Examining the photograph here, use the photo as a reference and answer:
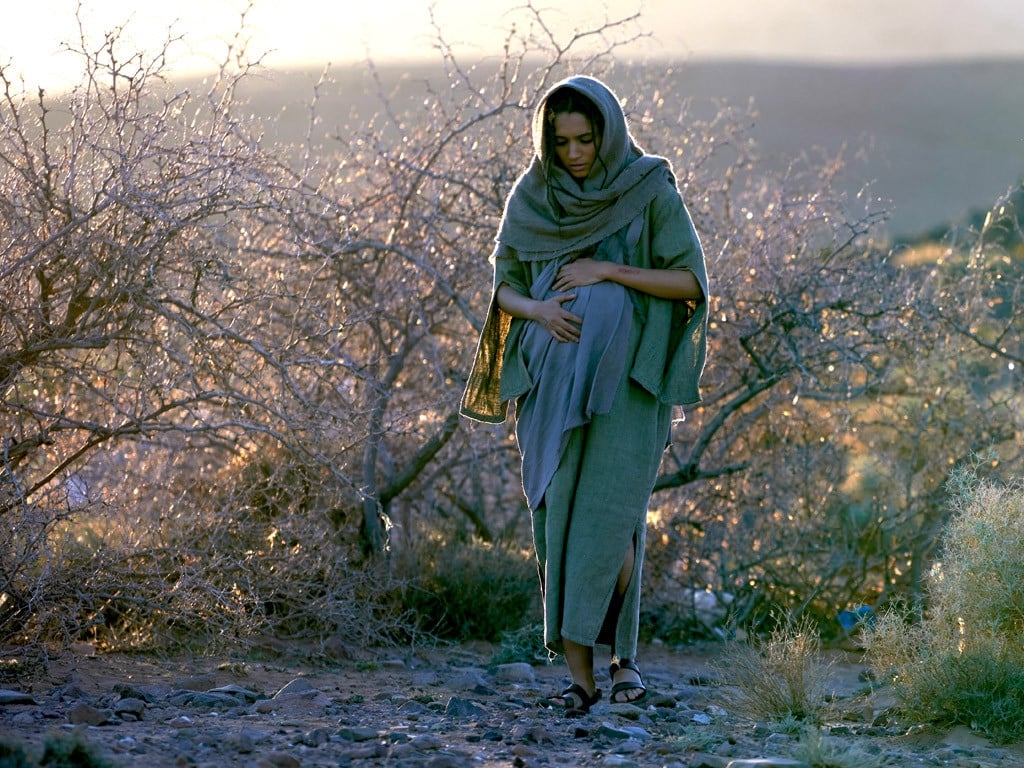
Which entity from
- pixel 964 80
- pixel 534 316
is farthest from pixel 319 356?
pixel 964 80

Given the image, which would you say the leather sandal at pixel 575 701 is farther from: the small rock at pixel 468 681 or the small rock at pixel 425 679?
the small rock at pixel 425 679

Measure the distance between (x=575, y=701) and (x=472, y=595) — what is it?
7.76 feet

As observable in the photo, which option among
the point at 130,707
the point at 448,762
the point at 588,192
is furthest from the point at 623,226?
the point at 130,707

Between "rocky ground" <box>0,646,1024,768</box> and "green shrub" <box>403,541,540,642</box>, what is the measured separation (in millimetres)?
1029

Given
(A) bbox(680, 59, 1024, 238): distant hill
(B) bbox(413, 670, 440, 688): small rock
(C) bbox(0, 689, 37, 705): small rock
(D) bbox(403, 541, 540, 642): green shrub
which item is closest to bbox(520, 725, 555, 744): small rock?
(B) bbox(413, 670, 440, 688): small rock

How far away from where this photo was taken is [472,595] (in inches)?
277

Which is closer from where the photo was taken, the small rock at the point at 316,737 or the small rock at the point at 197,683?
the small rock at the point at 316,737

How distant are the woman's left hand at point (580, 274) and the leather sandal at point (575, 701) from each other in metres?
1.37

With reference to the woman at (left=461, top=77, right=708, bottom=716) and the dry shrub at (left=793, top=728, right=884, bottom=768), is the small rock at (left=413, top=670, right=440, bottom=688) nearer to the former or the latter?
the woman at (left=461, top=77, right=708, bottom=716)

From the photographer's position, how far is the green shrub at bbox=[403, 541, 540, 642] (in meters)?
6.98

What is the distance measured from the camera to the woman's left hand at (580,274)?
4.78 metres

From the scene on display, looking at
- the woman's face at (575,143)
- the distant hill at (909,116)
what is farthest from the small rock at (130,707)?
the distant hill at (909,116)

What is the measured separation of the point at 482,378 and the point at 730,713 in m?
1.50

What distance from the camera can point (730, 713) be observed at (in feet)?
16.0
